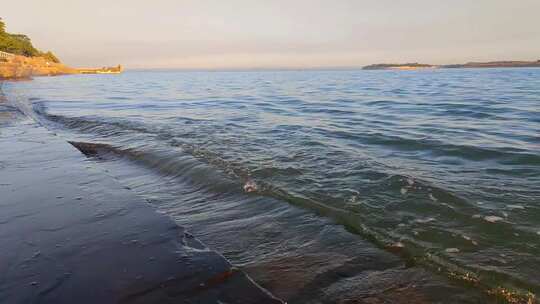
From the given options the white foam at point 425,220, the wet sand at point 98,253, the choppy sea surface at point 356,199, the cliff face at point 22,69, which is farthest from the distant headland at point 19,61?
the white foam at point 425,220

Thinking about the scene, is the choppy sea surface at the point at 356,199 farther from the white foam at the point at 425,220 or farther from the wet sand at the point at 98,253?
the wet sand at the point at 98,253

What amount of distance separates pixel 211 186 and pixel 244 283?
378 cm

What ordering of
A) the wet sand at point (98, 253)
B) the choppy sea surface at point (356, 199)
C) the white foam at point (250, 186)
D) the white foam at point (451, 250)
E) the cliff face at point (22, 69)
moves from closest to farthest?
1. the wet sand at point (98, 253)
2. the choppy sea surface at point (356, 199)
3. the white foam at point (451, 250)
4. the white foam at point (250, 186)
5. the cliff face at point (22, 69)

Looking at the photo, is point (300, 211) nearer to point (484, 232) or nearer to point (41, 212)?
point (484, 232)

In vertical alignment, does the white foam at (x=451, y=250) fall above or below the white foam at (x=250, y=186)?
below

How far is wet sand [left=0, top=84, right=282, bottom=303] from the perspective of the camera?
320cm

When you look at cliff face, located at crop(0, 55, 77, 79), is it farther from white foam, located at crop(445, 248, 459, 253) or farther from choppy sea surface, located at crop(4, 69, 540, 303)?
white foam, located at crop(445, 248, 459, 253)

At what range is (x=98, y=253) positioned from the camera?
3.90 m

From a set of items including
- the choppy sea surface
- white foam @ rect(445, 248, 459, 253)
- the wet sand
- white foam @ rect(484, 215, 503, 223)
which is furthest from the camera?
white foam @ rect(484, 215, 503, 223)

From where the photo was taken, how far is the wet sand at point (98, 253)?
3197mm

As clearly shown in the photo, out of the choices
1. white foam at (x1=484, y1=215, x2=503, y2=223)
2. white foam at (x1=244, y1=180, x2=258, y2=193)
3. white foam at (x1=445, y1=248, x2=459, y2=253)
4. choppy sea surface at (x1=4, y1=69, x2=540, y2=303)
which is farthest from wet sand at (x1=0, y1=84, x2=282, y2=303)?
white foam at (x1=484, y1=215, x2=503, y2=223)

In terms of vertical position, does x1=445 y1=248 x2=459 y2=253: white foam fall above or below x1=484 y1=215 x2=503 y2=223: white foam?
below

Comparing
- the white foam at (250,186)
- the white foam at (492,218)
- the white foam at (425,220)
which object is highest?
the white foam at (250,186)

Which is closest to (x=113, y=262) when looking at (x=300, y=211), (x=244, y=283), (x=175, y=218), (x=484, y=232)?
(x=244, y=283)
